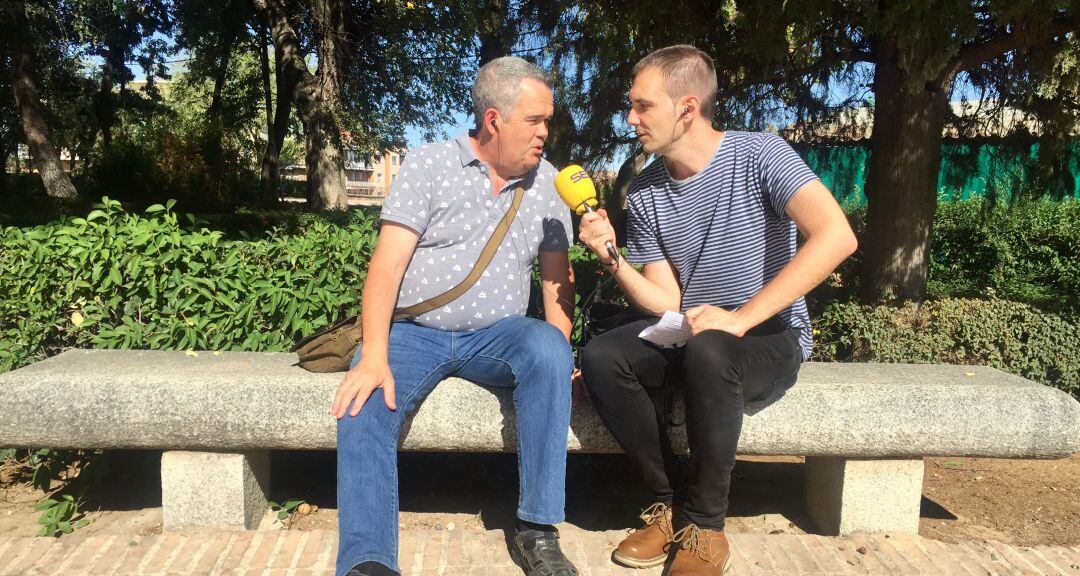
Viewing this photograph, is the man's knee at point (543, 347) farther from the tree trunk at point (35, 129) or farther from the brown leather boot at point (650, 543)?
the tree trunk at point (35, 129)

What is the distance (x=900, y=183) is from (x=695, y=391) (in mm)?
2941

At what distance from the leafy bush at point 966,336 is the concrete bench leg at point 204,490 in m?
3.07

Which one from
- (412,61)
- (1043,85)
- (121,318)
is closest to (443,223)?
(121,318)

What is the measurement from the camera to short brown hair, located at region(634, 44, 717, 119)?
2783 mm

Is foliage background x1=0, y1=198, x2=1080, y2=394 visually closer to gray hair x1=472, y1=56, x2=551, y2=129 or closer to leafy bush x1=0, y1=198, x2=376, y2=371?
leafy bush x1=0, y1=198, x2=376, y2=371

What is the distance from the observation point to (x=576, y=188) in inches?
107

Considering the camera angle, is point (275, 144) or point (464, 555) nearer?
point (464, 555)

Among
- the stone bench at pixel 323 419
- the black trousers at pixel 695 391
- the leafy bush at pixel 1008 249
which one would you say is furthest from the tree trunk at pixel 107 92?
the black trousers at pixel 695 391

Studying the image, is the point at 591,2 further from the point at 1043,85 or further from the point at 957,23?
the point at 1043,85

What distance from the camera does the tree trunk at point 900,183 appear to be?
476 centimetres

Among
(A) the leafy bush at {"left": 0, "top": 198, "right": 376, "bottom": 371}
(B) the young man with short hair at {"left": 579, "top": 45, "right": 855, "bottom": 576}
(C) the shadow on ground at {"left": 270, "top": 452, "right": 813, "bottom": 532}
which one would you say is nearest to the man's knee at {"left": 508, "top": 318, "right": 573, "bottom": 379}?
(B) the young man with short hair at {"left": 579, "top": 45, "right": 855, "bottom": 576}

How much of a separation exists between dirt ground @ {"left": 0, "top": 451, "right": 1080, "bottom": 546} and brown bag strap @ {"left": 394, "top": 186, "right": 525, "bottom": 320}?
95 cm

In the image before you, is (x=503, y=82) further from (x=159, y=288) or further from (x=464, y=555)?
(x=159, y=288)

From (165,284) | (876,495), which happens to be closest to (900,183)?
(876,495)
